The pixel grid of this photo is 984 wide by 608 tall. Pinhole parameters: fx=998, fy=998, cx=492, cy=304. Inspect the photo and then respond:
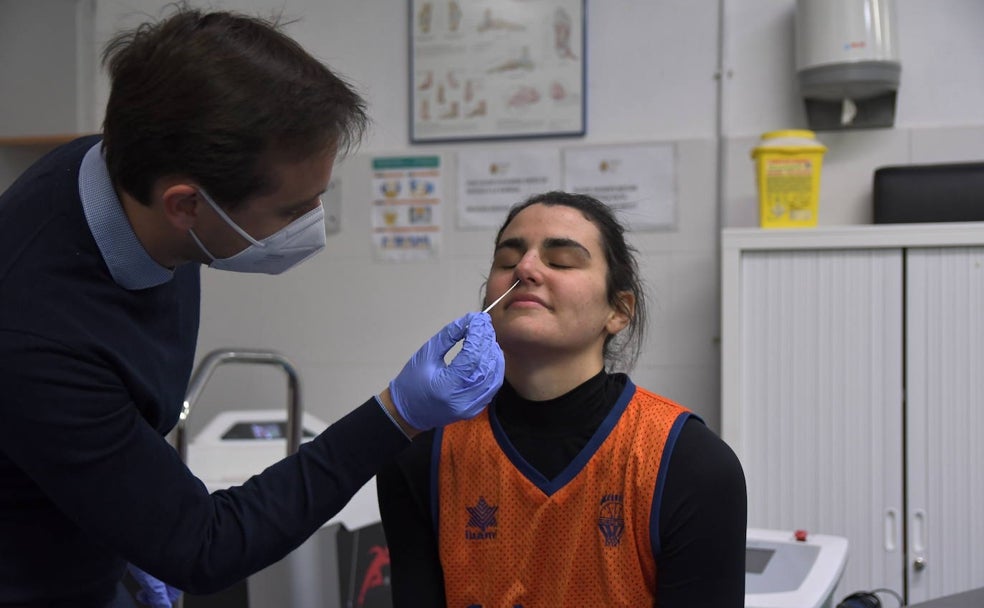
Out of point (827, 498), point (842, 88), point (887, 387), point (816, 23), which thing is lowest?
point (827, 498)

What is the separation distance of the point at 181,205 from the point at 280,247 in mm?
145

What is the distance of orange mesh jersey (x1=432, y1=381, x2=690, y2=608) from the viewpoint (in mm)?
1296

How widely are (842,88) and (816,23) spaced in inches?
7.6

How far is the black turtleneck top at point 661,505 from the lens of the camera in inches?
49.8

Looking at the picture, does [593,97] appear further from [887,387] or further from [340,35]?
[887,387]

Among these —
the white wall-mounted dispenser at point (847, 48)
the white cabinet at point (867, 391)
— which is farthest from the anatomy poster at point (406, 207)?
the white wall-mounted dispenser at point (847, 48)

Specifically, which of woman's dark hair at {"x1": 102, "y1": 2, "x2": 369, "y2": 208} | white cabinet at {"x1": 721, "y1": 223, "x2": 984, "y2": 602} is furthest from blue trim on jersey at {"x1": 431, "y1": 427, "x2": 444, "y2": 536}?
white cabinet at {"x1": 721, "y1": 223, "x2": 984, "y2": 602}

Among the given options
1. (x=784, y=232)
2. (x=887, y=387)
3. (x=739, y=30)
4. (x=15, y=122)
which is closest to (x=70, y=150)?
(x=784, y=232)

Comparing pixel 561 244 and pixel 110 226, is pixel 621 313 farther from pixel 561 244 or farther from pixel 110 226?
pixel 110 226

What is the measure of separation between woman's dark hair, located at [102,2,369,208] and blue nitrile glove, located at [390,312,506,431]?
268 mm

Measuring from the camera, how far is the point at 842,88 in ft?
9.11

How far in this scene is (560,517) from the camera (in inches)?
52.4

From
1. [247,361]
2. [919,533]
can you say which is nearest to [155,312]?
[247,361]

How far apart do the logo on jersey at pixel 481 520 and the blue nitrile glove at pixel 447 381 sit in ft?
0.78
